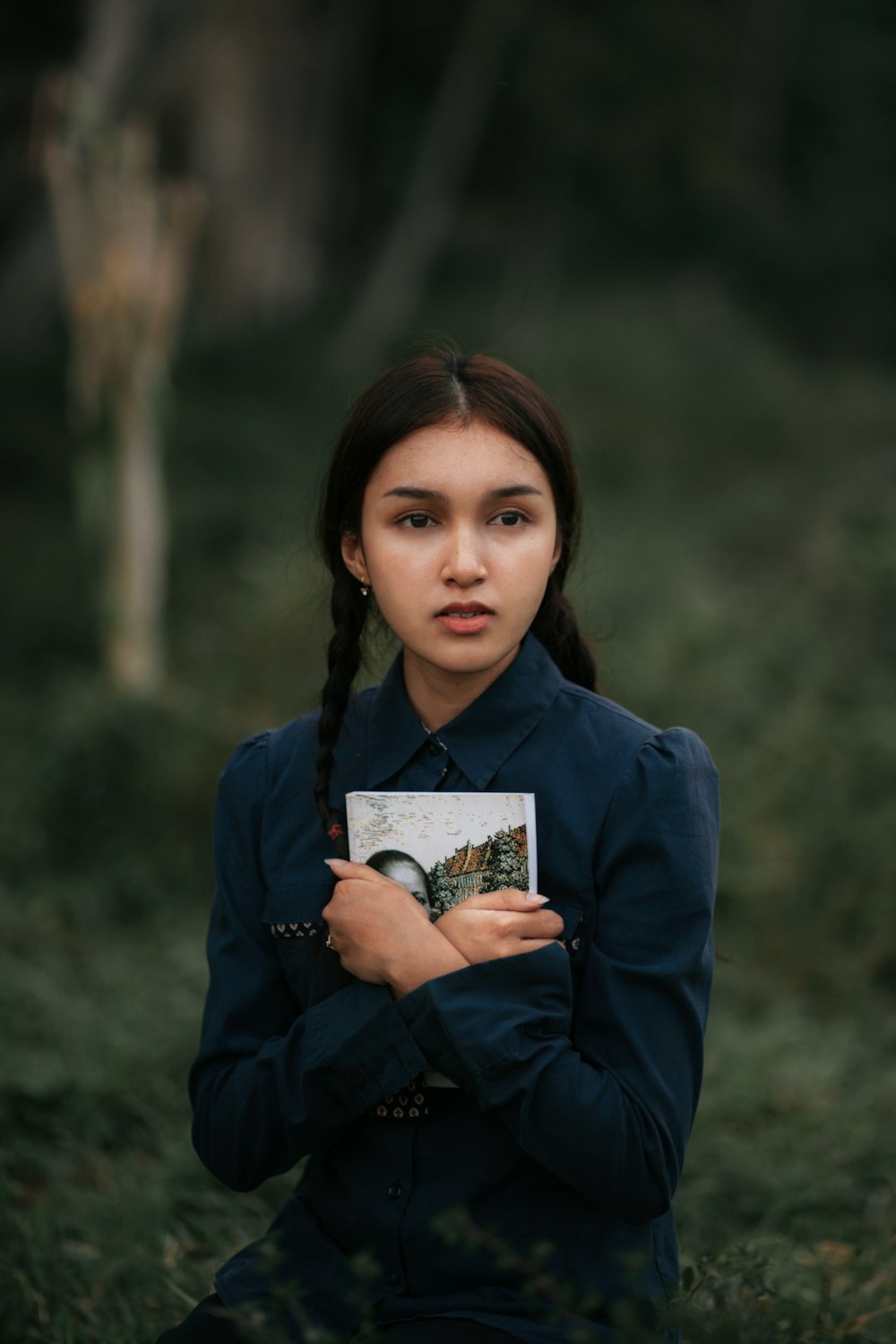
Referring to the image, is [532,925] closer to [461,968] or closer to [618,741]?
[461,968]

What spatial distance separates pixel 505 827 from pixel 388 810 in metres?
0.15

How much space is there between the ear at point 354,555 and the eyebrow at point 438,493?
174 millimetres

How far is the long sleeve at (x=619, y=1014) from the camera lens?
5.49ft

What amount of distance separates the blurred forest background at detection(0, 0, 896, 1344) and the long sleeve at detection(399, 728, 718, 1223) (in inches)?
9.4

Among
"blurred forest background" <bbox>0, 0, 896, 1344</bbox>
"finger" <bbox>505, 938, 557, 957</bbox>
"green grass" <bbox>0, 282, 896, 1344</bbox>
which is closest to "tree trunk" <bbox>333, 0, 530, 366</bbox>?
"blurred forest background" <bbox>0, 0, 896, 1344</bbox>

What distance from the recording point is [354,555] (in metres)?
2.01

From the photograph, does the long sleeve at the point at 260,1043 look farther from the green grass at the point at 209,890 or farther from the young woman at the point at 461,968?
the green grass at the point at 209,890

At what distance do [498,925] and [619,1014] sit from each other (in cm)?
19

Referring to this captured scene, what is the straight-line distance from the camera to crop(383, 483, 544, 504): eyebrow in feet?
5.95

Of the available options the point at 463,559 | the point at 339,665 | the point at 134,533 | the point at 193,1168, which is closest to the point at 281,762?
the point at 339,665

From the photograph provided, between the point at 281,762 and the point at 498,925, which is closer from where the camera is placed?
the point at 498,925

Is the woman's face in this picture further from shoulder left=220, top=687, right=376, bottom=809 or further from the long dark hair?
shoulder left=220, top=687, right=376, bottom=809

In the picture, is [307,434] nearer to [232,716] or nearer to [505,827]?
[232,716]

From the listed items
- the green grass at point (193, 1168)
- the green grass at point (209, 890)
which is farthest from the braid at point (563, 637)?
the green grass at point (193, 1168)
